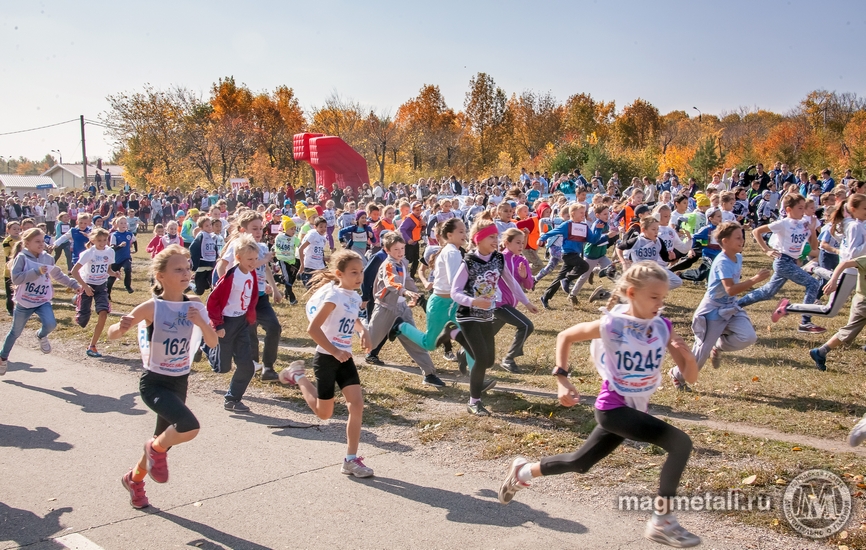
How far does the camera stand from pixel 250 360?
7.62 meters

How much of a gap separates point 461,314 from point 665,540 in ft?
11.0

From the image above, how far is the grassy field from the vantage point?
5.27m

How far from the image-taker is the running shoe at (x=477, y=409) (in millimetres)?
6926

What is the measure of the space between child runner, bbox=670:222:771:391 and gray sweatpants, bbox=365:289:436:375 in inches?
109

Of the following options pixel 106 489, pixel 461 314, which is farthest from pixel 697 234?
pixel 106 489

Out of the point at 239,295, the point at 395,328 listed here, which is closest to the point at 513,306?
the point at 395,328

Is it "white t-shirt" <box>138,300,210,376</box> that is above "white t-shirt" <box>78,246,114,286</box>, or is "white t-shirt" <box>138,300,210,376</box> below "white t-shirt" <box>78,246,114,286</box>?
below

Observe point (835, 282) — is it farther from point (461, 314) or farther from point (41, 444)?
point (41, 444)

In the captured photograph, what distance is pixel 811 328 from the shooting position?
1003cm

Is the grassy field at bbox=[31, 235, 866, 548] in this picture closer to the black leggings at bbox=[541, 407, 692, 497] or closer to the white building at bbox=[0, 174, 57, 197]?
the black leggings at bbox=[541, 407, 692, 497]

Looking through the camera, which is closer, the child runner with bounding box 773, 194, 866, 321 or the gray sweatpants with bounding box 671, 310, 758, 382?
the gray sweatpants with bounding box 671, 310, 758, 382

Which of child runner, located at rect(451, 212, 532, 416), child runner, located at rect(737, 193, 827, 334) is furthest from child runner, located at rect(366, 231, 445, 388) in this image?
child runner, located at rect(737, 193, 827, 334)

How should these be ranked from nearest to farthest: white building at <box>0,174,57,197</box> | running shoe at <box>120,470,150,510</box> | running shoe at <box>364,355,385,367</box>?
running shoe at <box>120,470,150,510</box>
running shoe at <box>364,355,385,367</box>
white building at <box>0,174,57,197</box>

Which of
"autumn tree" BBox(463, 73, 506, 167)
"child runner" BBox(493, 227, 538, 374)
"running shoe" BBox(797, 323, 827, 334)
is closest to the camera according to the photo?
"child runner" BBox(493, 227, 538, 374)
